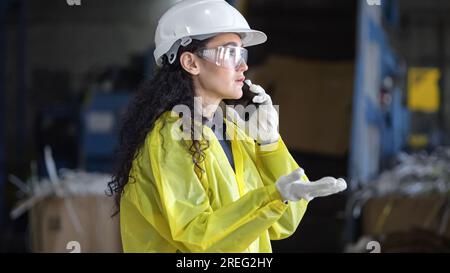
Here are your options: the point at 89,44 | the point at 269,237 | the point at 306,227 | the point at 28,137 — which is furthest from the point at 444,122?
the point at 269,237

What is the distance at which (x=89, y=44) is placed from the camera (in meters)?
14.5

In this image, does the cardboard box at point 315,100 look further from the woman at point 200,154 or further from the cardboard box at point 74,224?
the woman at point 200,154

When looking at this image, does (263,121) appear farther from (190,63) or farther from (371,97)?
(371,97)

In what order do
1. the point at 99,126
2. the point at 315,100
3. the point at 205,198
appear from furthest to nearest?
1. the point at 99,126
2. the point at 315,100
3. the point at 205,198

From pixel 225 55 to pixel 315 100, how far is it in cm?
317

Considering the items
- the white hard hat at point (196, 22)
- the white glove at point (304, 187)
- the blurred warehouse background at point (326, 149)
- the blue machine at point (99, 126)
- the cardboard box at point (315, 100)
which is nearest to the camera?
the white glove at point (304, 187)

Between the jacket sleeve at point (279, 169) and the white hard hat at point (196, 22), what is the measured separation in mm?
236

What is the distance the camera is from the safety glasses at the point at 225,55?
1622 millimetres

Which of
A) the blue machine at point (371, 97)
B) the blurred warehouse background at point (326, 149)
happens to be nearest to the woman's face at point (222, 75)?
the blurred warehouse background at point (326, 149)

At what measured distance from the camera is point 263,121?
1636 millimetres

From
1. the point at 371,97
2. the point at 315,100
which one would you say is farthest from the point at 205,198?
the point at 371,97

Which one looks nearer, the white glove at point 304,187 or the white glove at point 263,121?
the white glove at point 304,187

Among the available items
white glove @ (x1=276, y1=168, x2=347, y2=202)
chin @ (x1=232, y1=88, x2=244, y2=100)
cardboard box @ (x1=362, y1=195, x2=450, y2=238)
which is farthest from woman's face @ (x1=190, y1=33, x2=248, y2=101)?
cardboard box @ (x1=362, y1=195, x2=450, y2=238)

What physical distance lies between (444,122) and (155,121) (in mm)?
14646
